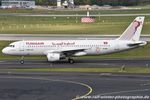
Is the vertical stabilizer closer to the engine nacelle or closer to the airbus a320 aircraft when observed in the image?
the airbus a320 aircraft

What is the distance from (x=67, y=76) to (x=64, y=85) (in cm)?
A: 630

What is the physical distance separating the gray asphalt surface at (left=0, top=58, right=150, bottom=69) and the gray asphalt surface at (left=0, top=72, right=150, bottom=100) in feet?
32.5

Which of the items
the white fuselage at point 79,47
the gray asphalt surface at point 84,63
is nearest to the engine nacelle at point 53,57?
the gray asphalt surface at point 84,63

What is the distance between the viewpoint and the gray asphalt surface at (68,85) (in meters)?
39.3

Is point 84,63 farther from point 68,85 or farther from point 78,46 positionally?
point 68,85

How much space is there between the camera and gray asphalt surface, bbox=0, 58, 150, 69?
2484 inches

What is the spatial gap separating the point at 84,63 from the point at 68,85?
2179 centimetres

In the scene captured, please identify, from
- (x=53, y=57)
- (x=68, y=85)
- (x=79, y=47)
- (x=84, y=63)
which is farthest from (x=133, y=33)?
(x=68, y=85)

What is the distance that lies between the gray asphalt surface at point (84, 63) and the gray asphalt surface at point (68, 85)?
9.92 m

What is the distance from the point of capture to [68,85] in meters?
44.9

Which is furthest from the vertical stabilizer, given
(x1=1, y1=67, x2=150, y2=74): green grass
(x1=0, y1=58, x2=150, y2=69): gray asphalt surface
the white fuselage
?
(x1=1, y1=67, x2=150, y2=74): green grass

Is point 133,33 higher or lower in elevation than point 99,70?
higher

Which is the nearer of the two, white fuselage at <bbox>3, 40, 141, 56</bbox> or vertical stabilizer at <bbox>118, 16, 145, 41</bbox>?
white fuselage at <bbox>3, 40, 141, 56</bbox>

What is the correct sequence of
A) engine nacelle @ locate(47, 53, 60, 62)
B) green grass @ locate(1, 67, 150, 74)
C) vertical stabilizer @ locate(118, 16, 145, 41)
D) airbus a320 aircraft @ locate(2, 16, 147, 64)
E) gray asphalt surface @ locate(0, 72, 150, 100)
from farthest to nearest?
vertical stabilizer @ locate(118, 16, 145, 41), airbus a320 aircraft @ locate(2, 16, 147, 64), engine nacelle @ locate(47, 53, 60, 62), green grass @ locate(1, 67, 150, 74), gray asphalt surface @ locate(0, 72, 150, 100)
